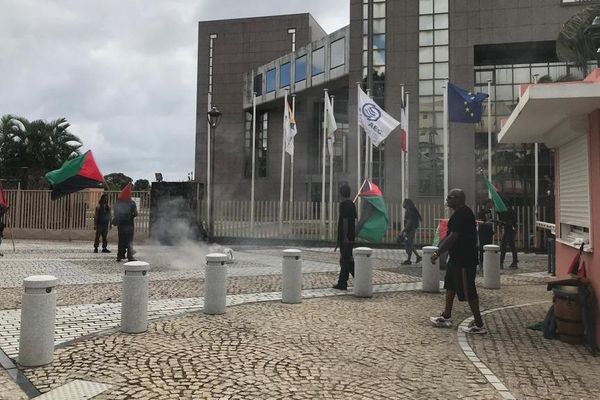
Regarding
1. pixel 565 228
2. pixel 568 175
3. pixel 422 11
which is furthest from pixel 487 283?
pixel 422 11

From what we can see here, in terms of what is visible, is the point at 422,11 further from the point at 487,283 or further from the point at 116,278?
the point at 116,278

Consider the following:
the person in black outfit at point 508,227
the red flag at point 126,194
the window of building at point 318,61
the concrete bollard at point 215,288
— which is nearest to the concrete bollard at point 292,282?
the concrete bollard at point 215,288

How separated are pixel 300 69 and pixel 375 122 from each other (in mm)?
19309

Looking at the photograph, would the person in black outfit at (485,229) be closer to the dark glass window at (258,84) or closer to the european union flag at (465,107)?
the european union flag at (465,107)

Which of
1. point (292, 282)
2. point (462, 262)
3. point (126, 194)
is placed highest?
point (126, 194)

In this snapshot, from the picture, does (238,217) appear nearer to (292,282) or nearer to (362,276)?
(362,276)

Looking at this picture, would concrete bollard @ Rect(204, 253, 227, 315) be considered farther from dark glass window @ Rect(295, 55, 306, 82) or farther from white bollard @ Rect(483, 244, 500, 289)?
dark glass window @ Rect(295, 55, 306, 82)

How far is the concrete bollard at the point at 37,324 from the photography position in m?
4.26

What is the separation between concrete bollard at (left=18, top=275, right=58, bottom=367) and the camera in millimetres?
4262

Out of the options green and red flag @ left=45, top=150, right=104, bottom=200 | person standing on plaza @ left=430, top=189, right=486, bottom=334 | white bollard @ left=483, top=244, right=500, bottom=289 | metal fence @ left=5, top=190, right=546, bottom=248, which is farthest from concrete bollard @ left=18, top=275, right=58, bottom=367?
metal fence @ left=5, top=190, right=546, bottom=248

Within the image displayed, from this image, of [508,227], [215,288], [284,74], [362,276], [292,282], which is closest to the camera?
[215,288]

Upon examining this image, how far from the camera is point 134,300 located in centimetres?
538

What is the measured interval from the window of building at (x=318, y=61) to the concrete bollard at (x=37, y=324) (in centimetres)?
2973

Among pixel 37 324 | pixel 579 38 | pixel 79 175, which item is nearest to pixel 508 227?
pixel 579 38
